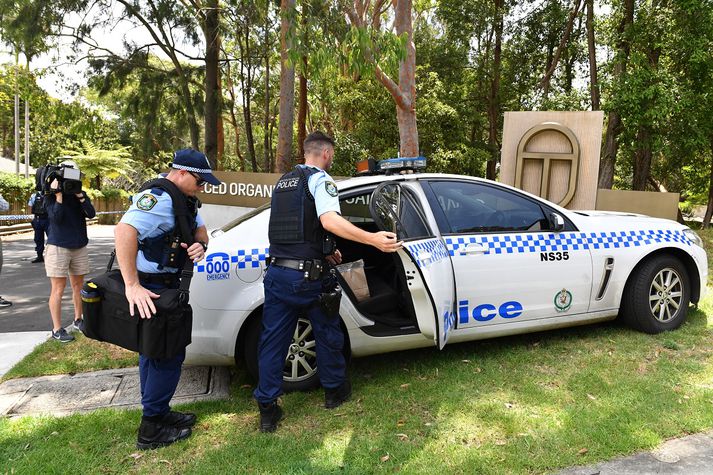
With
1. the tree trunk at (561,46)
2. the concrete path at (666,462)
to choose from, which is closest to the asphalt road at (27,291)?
the concrete path at (666,462)

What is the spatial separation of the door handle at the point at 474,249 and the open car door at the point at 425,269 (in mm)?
268

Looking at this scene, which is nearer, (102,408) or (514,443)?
(514,443)

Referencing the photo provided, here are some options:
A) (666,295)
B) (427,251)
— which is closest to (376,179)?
(427,251)

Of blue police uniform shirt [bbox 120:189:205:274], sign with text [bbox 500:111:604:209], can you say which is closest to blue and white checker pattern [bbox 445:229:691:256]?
blue police uniform shirt [bbox 120:189:205:274]

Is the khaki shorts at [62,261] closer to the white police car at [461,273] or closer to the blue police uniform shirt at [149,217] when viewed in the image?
the white police car at [461,273]

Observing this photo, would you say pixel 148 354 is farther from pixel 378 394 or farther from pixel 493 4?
pixel 493 4

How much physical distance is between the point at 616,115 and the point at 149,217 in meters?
15.8

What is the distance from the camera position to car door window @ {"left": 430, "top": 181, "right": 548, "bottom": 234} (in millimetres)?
3738

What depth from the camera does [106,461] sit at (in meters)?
2.72

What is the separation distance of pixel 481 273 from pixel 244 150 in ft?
112

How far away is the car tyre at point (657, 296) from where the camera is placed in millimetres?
4141

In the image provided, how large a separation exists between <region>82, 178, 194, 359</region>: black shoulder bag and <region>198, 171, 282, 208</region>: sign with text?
5.06 meters

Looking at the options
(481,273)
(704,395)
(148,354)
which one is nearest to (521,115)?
(481,273)

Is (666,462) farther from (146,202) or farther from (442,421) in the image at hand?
(146,202)
